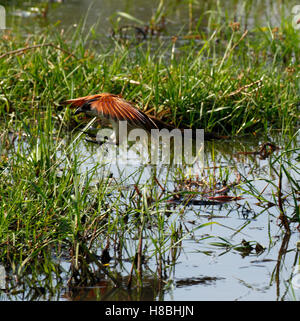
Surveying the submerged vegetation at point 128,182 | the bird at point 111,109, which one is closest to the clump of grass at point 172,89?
the submerged vegetation at point 128,182

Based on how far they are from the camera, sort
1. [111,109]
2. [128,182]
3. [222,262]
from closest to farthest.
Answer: [222,262], [111,109], [128,182]

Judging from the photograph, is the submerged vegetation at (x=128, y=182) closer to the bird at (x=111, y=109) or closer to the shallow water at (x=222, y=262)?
the shallow water at (x=222, y=262)

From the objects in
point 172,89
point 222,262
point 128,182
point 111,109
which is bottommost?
point 222,262

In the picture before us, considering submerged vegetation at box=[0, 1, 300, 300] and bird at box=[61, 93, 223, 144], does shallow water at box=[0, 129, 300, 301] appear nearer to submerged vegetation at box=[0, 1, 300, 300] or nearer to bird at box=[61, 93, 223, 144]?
submerged vegetation at box=[0, 1, 300, 300]

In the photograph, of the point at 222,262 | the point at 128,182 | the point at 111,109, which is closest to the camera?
the point at 222,262

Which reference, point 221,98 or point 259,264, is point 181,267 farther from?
point 221,98

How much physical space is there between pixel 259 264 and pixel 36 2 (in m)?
7.02

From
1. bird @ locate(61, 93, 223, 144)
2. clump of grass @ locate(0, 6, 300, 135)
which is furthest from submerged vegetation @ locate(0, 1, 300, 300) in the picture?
bird @ locate(61, 93, 223, 144)

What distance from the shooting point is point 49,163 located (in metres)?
3.41

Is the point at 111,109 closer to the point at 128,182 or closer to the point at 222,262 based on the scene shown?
the point at 128,182

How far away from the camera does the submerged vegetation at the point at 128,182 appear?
2.92 metres

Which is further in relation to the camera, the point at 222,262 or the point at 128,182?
the point at 128,182

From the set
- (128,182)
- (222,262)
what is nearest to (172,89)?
(128,182)

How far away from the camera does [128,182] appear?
398 centimetres
